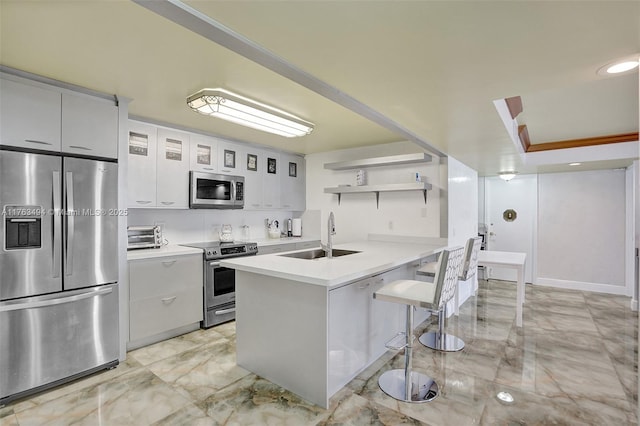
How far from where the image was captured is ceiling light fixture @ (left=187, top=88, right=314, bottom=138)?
245cm

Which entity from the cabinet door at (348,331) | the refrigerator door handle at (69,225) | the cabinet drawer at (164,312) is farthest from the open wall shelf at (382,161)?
the refrigerator door handle at (69,225)

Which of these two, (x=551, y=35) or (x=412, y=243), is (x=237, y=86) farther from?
(x=412, y=243)

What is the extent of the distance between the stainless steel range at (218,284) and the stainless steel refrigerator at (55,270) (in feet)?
3.04

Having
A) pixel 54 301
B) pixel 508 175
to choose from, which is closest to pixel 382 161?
pixel 508 175

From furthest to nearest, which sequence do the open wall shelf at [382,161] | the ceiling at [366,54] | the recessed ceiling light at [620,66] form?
the open wall shelf at [382,161] < the recessed ceiling light at [620,66] < the ceiling at [366,54]

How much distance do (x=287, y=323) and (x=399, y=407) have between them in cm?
92

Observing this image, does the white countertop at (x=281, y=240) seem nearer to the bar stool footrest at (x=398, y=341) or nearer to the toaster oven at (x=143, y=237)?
the toaster oven at (x=143, y=237)

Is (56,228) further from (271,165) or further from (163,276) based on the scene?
(271,165)

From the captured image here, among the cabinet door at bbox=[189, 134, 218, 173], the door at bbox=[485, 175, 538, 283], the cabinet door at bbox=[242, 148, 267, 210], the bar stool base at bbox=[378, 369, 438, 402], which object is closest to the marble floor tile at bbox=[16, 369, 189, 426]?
the bar stool base at bbox=[378, 369, 438, 402]

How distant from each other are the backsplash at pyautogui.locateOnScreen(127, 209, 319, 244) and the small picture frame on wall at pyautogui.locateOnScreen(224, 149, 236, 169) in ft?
2.22

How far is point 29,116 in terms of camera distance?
2162 millimetres

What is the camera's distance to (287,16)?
4.01 ft

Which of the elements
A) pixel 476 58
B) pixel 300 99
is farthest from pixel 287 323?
pixel 476 58

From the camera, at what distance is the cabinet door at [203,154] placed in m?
3.66
